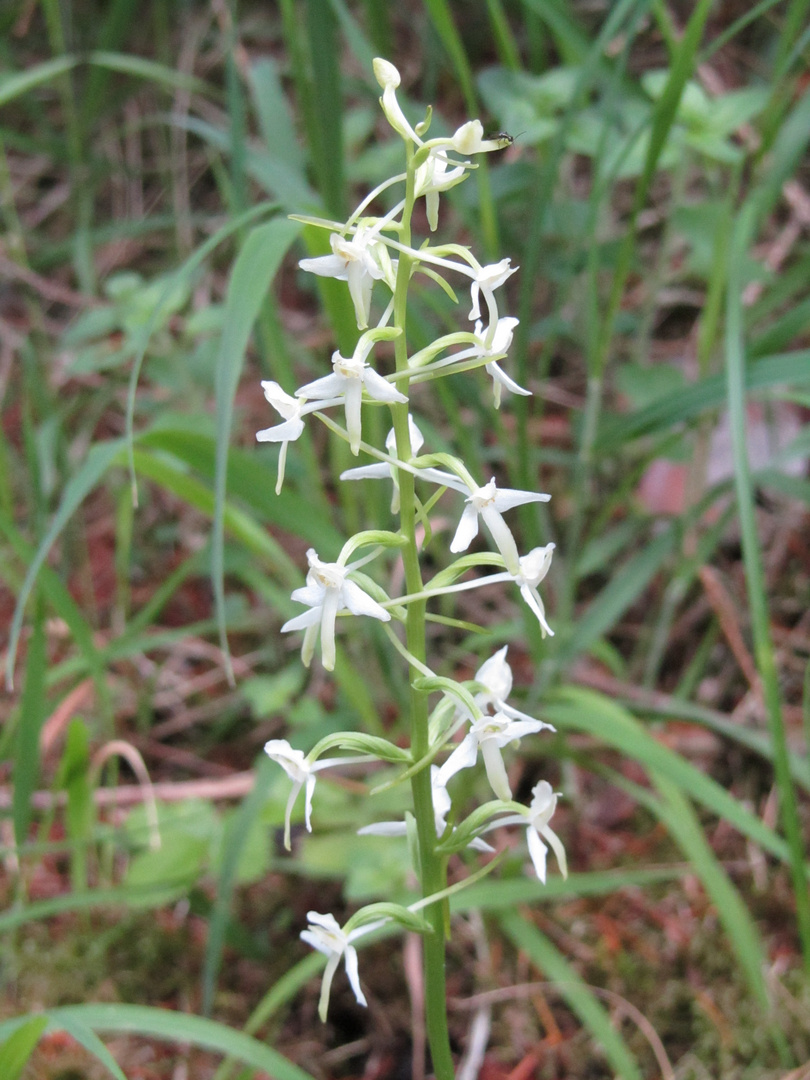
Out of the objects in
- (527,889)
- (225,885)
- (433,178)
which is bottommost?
(527,889)

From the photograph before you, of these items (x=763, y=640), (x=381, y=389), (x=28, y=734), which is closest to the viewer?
(x=381, y=389)

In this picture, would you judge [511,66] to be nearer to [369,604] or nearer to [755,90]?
[755,90]

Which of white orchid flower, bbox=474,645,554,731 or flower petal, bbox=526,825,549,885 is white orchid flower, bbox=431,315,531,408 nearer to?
white orchid flower, bbox=474,645,554,731

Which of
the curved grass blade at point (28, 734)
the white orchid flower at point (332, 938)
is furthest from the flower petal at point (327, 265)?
the curved grass blade at point (28, 734)

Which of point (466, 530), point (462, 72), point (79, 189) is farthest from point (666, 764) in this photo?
point (79, 189)

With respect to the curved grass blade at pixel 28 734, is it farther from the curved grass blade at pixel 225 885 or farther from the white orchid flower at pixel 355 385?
the white orchid flower at pixel 355 385

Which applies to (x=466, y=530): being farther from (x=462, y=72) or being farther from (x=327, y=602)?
(x=462, y=72)
